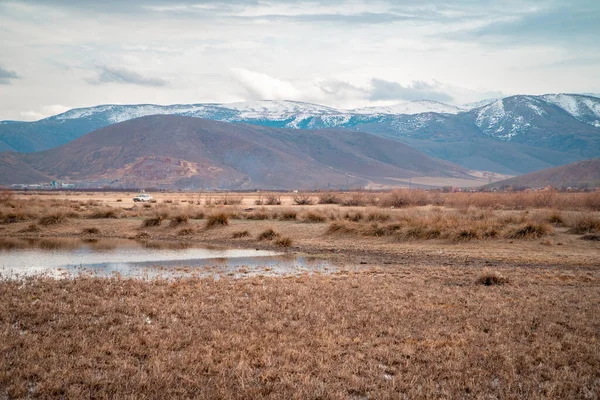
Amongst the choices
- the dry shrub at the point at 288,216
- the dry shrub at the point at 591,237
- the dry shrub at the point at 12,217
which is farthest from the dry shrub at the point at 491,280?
the dry shrub at the point at 12,217

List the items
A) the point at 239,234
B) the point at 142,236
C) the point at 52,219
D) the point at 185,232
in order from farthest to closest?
1. the point at 52,219
2. the point at 185,232
3. the point at 142,236
4. the point at 239,234

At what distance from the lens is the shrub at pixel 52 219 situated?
3715cm

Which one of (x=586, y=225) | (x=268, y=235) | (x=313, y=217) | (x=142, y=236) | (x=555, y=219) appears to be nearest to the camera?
(x=586, y=225)

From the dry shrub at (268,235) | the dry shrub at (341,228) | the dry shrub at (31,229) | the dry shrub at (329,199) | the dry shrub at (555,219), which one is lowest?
the dry shrub at (329,199)

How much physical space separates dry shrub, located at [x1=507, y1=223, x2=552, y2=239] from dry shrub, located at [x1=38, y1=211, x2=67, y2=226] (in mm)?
27985

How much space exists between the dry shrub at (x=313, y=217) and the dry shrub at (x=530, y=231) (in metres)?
13.6

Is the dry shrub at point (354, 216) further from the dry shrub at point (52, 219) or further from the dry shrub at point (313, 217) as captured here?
the dry shrub at point (52, 219)

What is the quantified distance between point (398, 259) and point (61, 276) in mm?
12945

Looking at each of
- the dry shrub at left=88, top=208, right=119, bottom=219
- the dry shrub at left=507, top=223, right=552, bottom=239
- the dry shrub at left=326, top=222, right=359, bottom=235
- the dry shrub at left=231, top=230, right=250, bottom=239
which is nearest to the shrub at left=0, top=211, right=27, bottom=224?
the dry shrub at left=88, top=208, right=119, bottom=219

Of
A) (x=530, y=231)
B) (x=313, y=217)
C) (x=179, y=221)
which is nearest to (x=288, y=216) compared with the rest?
(x=313, y=217)

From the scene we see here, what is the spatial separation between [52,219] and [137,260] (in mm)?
17885

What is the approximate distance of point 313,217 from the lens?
39.0 m

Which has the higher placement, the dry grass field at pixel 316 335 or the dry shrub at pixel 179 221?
the dry grass field at pixel 316 335

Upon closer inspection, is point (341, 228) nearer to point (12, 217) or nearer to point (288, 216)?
point (288, 216)
